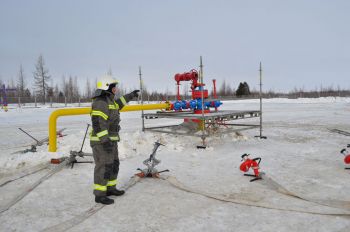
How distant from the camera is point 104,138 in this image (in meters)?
4.46

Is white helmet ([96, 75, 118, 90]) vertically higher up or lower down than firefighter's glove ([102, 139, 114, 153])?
higher up

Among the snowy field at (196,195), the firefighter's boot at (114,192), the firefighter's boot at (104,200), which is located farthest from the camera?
the firefighter's boot at (114,192)

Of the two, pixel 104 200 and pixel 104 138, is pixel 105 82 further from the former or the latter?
pixel 104 200

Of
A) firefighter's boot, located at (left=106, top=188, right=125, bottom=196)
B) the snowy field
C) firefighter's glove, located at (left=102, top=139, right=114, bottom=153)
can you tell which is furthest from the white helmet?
the snowy field

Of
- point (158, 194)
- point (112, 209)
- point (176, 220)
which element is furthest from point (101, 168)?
point (176, 220)

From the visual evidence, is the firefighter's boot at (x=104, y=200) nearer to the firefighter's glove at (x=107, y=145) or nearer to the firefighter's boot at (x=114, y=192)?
the firefighter's boot at (x=114, y=192)

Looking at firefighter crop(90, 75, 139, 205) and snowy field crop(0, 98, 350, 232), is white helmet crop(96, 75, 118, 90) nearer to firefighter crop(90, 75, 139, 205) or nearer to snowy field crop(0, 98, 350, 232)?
firefighter crop(90, 75, 139, 205)

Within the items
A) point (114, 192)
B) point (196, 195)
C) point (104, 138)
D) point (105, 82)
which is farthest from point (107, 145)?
point (196, 195)

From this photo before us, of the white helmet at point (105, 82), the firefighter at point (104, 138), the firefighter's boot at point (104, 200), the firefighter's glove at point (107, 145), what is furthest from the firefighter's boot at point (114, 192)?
Answer: the white helmet at point (105, 82)

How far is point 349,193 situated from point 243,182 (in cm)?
159

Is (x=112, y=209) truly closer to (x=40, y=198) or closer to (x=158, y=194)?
(x=158, y=194)

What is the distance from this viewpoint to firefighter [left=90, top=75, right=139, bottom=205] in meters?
4.48

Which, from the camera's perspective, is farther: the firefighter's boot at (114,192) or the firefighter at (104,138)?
the firefighter's boot at (114,192)

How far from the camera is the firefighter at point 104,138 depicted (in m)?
4.48
